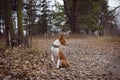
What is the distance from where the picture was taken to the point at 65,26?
50781 mm

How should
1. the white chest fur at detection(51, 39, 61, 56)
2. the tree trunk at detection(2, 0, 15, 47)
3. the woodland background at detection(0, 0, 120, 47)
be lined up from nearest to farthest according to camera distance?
the white chest fur at detection(51, 39, 61, 56), the tree trunk at detection(2, 0, 15, 47), the woodland background at detection(0, 0, 120, 47)

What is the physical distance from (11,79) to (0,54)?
3687 millimetres

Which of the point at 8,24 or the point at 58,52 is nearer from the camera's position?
the point at 58,52

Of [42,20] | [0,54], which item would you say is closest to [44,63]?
[0,54]

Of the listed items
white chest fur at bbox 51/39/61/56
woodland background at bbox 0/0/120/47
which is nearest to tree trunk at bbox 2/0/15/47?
woodland background at bbox 0/0/120/47

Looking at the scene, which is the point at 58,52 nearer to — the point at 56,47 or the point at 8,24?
the point at 56,47

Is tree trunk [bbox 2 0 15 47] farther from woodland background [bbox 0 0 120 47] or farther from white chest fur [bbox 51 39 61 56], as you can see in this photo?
white chest fur [bbox 51 39 61 56]

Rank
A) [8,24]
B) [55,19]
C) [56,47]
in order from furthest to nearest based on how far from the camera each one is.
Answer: [55,19] → [8,24] → [56,47]

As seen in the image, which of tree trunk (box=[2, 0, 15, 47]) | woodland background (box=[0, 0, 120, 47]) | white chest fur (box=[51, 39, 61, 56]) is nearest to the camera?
white chest fur (box=[51, 39, 61, 56])

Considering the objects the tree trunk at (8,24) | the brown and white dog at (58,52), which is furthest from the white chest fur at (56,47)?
the tree trunk at (8,24)

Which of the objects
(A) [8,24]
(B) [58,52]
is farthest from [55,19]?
(B) [58,52]

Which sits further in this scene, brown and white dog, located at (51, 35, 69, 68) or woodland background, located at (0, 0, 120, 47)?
woodland background, located at (0, 0, 120, 47)

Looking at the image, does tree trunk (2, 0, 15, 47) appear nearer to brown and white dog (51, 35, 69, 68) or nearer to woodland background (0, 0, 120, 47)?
woodland background (0, 0, 120, 47)

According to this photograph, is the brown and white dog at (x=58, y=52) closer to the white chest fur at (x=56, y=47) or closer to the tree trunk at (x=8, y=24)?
the white chest fur at (x=56, y=47)
